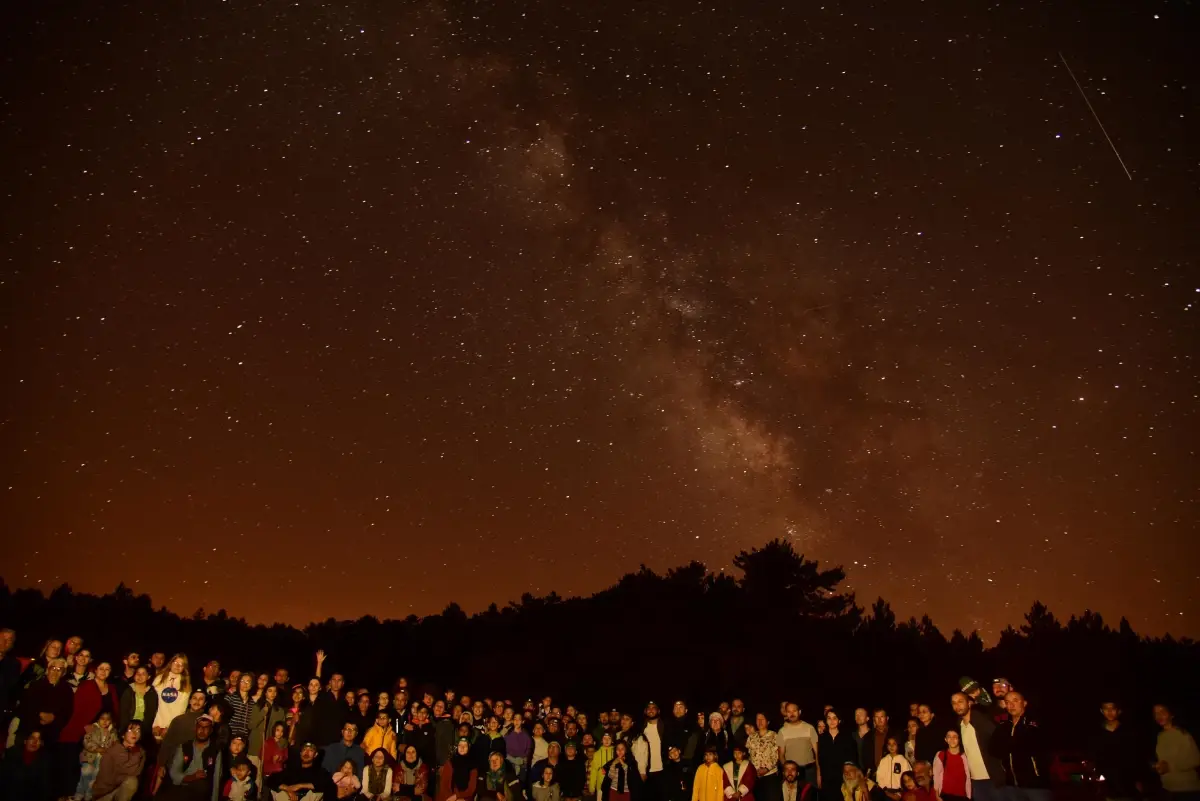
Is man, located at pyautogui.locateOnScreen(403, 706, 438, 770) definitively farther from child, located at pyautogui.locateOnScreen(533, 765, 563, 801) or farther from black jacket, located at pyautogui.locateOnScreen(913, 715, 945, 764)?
black jacket, located at pyautogui.locateOnScreen(913, 715, 945, 764)

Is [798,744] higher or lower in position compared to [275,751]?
higher

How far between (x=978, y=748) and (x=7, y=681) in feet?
31.2

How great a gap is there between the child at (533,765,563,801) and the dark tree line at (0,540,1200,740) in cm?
1402

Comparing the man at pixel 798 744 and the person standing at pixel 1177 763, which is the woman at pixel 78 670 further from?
the person standing at pixel 1177 763

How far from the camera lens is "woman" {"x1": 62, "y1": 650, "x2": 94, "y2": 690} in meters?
8.98

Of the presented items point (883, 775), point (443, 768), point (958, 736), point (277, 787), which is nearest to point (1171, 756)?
point (958, 736)

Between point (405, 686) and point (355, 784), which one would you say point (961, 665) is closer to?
point (405, 686)

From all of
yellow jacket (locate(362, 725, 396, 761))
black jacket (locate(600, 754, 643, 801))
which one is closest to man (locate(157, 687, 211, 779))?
yellow jacket (locate(362, 725, 396, 761))

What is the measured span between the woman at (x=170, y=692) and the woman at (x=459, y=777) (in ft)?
11.2

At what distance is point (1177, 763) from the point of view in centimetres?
780

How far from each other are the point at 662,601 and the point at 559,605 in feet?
19.4

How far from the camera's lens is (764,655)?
90.4ft

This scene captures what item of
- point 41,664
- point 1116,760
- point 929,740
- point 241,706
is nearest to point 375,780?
point 241,706

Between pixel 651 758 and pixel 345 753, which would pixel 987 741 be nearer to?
pixel 651 758
